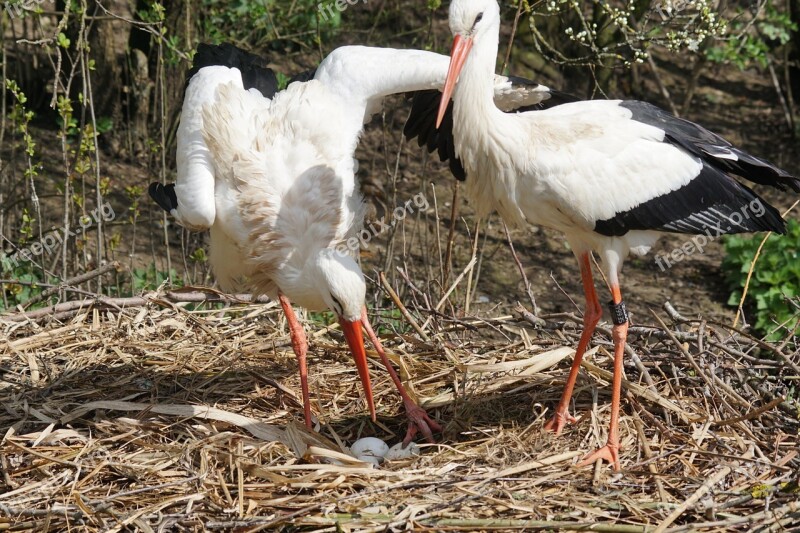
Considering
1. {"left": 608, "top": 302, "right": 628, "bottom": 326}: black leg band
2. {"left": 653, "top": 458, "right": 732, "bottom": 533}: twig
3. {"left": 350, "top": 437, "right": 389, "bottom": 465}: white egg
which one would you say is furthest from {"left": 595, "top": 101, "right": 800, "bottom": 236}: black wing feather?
{"left": 350, "top": 437, "right": 389, "bottom": 465}: white egg

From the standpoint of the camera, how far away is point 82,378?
16.8 feet

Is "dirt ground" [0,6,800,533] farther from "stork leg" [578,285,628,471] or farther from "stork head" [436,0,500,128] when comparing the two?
"stork head" [436,0,500,128]

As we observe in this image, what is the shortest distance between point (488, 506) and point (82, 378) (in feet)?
7.79

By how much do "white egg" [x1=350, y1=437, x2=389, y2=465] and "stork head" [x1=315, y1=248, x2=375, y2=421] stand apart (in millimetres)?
400

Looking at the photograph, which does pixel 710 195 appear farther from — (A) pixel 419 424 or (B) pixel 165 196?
(B) pixel 165 196

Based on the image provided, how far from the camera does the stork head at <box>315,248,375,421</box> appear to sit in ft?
14.4

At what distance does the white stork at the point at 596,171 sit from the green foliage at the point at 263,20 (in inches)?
124

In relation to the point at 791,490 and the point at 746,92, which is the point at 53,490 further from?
the point at 746,92

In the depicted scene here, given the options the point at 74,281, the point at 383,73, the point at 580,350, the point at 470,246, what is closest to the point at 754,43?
the point at 470,246

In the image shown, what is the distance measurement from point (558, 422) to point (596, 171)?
120 cm

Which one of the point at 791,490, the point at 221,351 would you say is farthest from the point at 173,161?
the point at 791,490

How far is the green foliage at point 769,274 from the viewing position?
7.22 m

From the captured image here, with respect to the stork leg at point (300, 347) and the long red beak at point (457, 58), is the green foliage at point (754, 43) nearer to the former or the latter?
the long red beak at point (457, 58)

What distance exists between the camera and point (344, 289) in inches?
172
